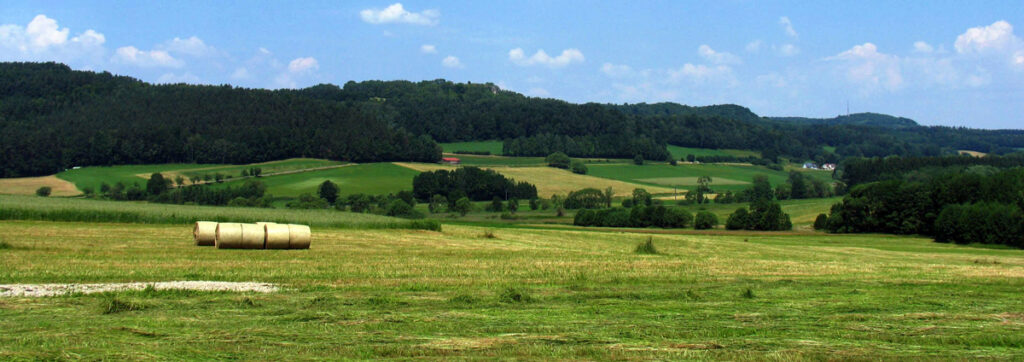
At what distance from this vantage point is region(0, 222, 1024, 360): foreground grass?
31.8 feet

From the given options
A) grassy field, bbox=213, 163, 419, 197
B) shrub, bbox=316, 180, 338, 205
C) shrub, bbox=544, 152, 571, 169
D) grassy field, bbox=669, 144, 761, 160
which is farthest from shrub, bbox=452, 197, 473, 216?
grassy field, bbox=669, 144, 761, 160

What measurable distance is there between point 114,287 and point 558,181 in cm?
9557

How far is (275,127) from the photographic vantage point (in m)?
122

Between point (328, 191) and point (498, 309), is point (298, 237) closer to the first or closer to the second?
point (498, 309)

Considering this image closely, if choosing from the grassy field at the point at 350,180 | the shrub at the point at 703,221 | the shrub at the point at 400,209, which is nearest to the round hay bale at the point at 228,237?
the shrub at the point at 703,221

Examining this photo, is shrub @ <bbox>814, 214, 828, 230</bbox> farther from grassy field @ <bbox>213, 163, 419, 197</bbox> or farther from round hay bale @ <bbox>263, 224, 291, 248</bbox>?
round hay bale @ <bbox>263, 224, 291, 248</bbox>

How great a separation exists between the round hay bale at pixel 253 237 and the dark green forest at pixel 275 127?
87355mm

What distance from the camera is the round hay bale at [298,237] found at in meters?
26.5

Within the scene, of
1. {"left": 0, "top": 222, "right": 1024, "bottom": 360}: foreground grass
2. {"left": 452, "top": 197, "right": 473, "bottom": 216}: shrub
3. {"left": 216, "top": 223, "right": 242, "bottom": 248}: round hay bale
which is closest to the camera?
{"left": 0, "top": 222, "right": 1024, "bottom": 360}: foreground grass

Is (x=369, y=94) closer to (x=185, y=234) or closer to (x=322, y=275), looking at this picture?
(x=185, y=234)

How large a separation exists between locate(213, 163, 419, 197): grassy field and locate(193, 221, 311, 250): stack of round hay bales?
213ft

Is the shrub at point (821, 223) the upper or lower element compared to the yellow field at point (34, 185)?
lower

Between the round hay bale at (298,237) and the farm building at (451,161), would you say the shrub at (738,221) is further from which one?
the farm building at (451,161)

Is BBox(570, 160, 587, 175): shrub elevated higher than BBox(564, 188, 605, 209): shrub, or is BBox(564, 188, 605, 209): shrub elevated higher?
BBox(570, 160, 587, 175): shrub
